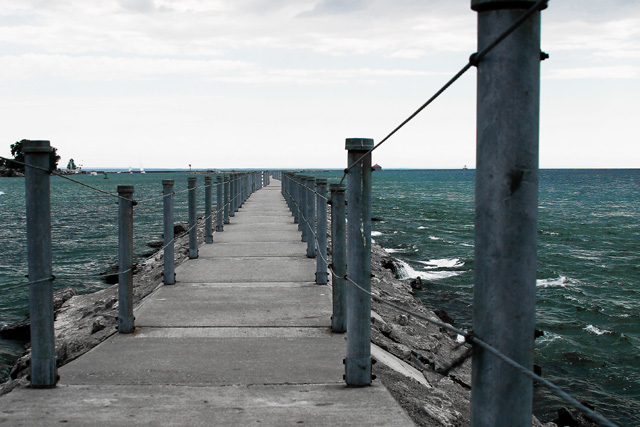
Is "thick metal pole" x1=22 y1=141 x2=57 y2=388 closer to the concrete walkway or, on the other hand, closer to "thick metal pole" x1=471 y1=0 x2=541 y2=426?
the concrete walkway

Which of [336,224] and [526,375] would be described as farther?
[336,224]

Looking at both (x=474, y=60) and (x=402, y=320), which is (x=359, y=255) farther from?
(x=402, y=320)

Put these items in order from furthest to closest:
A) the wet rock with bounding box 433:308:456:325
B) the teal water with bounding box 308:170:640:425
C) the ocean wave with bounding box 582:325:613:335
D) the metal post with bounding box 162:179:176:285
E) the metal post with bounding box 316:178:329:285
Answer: the ocean wave with bounding box 582:325:613:335 < the wet rock with bounding box 433:308:456:325 < the teal water with bounding box 308:170:640:425 < the metal post with bounding box 316:178:329:285 < the metal post with bounding box 162:179:176:285

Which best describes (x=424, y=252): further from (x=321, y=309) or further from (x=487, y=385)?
(x=487, y=385)

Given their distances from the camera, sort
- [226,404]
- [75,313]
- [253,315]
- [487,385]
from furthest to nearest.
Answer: [75,313]
[253,315]
[226,404]
[487,385]

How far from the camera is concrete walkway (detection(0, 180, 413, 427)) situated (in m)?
3.85

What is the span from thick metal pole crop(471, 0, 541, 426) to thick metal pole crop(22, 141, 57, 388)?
11.4 feet

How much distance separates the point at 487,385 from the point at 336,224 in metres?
3.75

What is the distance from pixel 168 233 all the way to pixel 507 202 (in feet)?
21.6

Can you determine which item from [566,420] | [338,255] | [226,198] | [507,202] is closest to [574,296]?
[566,420]

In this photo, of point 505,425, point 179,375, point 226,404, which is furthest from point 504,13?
point 179,375

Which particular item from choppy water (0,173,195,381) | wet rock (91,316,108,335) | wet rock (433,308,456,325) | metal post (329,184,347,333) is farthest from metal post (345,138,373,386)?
wet rock (433,308,456,325)

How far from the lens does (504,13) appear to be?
178 cm

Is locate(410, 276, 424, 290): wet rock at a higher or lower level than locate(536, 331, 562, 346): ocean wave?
higher
